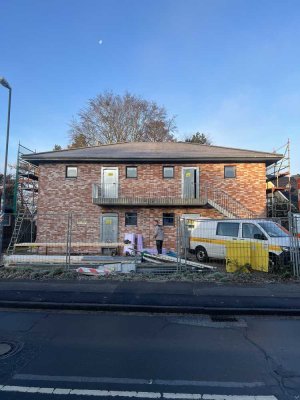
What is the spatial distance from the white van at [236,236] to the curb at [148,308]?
13.6ft

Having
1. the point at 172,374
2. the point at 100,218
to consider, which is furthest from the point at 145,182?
the point at 172,374

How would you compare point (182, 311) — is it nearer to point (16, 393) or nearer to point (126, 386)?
point (126, 386)

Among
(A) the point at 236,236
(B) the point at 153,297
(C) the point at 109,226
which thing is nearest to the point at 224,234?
(A) the point at 236,236

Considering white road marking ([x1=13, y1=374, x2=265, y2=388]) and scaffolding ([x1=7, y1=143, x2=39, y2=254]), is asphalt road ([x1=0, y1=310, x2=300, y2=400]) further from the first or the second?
scaffolding ([x1=7, y1=143, x2=39, y2=254])

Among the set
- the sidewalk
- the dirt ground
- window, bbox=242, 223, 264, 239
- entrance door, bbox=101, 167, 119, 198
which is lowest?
the sidewalk

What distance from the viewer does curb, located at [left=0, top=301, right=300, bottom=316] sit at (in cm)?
729

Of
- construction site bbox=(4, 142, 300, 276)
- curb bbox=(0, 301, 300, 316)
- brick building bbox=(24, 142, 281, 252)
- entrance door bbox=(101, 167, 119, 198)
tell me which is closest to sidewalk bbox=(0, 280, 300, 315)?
curb bbox=(0, 301, 300, 316)

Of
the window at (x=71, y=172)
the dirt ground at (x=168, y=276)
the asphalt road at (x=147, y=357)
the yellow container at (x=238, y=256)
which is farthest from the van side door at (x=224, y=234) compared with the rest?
the window at (x=71, y=172)

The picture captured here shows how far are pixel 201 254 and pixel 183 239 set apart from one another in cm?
212

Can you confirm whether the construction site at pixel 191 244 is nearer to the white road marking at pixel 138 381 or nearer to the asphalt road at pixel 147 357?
the asphalt road at pixel 147 357

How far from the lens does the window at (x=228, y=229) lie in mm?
13633

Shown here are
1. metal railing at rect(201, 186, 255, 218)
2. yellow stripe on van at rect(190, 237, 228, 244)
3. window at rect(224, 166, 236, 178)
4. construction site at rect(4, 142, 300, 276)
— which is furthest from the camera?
window at rect(224, 166, 236, 178)

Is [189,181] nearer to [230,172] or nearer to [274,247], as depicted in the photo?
[230,172]

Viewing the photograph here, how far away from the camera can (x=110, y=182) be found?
75.9 feet
